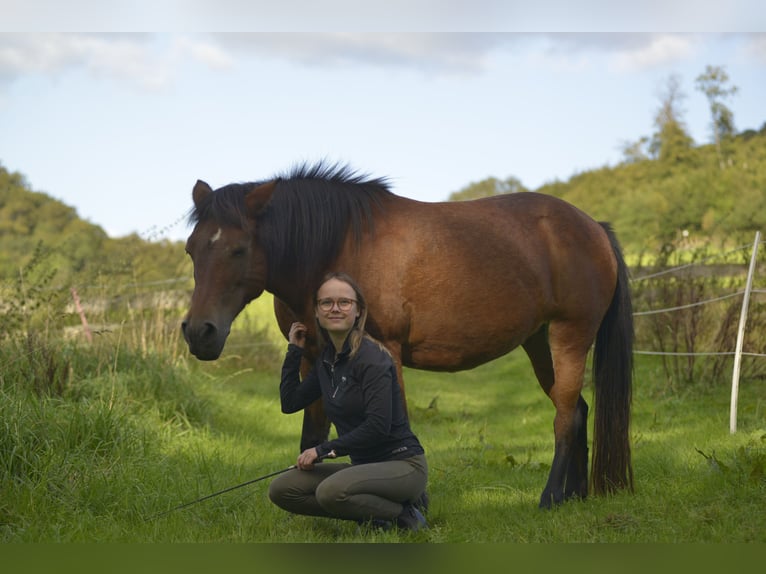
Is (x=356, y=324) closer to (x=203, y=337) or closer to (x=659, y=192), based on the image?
(x=203, y=337)

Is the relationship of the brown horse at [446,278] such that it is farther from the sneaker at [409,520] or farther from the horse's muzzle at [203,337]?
the sneaker at [409,520]

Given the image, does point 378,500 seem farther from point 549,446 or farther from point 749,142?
point 749,142

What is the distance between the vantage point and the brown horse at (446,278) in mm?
4180

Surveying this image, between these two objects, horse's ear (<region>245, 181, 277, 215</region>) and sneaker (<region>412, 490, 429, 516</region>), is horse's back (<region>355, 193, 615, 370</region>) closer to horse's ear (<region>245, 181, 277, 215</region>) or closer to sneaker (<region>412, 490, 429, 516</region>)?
horse's ear (<region>245, 181, 277, 215</region>)

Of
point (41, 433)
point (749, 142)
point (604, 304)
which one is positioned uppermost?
point (749, 142)

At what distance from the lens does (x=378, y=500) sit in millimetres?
3744

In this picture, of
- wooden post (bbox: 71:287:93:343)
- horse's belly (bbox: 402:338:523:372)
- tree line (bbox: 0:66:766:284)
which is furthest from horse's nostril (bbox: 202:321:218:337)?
tree line (bbox: 0:66:766:284)

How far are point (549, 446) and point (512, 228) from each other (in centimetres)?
297

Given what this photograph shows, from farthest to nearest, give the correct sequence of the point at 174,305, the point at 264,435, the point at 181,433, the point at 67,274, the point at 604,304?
the point at 174,305
the point at 67,274
the point at 264,435
the point at 181,433
the point at 604,304

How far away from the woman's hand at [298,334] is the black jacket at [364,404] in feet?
0.23

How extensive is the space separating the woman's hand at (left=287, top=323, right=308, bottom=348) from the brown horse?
0.26 meters

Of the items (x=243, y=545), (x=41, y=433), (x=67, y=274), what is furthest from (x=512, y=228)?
(x=67, y=274)

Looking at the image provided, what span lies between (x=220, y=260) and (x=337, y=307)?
77cm

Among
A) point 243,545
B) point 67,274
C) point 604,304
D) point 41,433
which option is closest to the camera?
point 243,545
